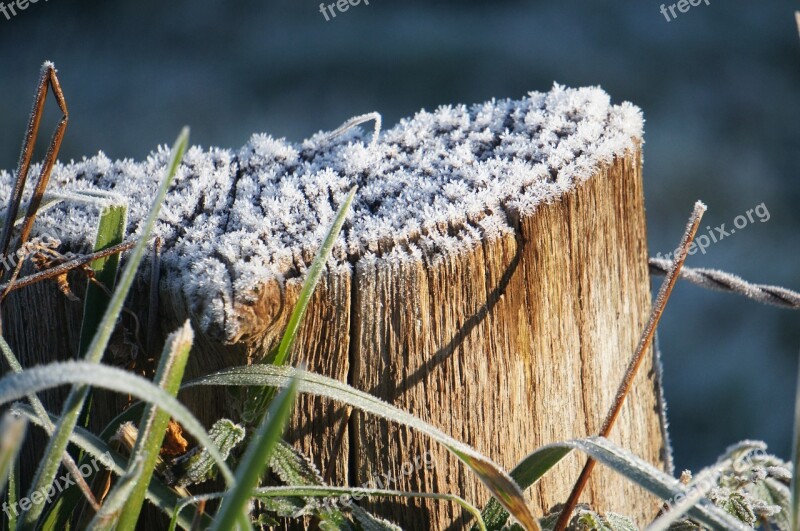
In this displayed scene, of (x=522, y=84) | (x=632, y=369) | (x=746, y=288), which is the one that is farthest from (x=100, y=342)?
(x=522, y=84)

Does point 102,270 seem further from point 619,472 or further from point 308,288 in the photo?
point 619,472

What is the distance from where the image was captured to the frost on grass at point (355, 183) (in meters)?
0.98

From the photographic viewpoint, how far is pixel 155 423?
0.80m

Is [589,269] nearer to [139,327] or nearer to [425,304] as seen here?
[425,304]

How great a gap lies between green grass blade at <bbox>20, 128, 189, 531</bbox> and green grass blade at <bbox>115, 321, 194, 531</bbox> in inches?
2.5

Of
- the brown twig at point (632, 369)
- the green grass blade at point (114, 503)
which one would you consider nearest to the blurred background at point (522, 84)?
the brown twig at point (632, 369)

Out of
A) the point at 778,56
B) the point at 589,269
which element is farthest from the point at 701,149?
the point at 589,269

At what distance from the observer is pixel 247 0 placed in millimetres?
5633

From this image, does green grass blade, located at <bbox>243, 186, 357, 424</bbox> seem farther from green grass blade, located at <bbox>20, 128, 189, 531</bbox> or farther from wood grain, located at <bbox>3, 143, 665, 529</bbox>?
green grass blade, located at <bbox>20, 128, 189, 531</bbox>

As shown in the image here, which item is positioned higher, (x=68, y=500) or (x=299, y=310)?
(x=299, y=310)

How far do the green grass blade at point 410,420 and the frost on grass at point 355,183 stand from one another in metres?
0.06

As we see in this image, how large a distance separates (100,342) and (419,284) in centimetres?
40

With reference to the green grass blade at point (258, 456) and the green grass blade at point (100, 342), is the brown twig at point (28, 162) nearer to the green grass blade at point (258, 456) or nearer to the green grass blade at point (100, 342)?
the green grass blade at point (100, 342)

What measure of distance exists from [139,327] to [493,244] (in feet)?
1.60
